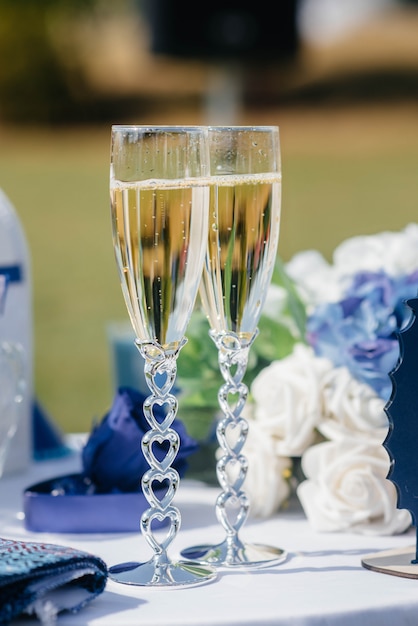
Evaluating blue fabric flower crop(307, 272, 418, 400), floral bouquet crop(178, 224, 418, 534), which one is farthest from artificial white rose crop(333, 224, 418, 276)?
blue fabric flower crop(307, 272, 418, 400)

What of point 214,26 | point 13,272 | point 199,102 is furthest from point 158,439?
point 199,102

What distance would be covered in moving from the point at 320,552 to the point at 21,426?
0.59m

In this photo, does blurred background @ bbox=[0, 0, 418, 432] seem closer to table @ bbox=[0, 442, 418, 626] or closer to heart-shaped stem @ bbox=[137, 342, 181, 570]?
table @ bbox=[0, 442, 418, 626]

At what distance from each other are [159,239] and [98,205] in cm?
1171

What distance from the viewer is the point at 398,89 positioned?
1673 cm

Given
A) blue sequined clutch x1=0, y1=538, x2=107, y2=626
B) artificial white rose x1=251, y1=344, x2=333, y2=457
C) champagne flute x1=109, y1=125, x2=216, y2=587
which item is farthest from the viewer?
artificial white rose x1=251, y1=344, x2=333, y2=457

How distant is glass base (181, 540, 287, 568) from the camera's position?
1.38 meters

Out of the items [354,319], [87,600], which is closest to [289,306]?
[354,319]

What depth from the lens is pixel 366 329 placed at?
1.57 metres

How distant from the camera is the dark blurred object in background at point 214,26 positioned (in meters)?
13.4

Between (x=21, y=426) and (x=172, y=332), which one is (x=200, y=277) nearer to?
(x=172, y=332)

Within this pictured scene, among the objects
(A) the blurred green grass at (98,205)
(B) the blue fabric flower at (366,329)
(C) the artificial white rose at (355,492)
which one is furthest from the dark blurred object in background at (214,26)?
(C) the artificial white rose at (355,492)

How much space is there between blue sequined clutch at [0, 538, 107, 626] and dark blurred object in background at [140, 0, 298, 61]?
40.8 ft

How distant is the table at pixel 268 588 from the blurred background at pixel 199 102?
778 centimetres
